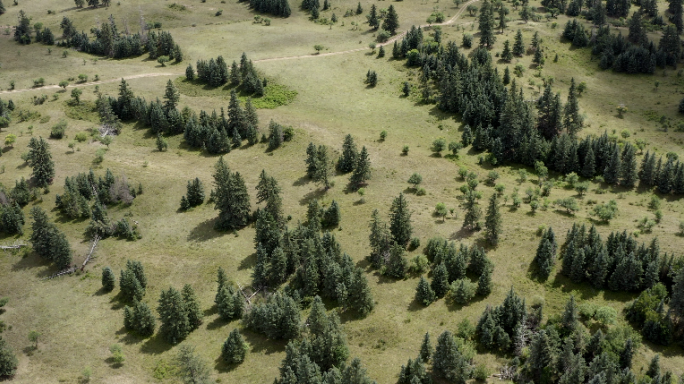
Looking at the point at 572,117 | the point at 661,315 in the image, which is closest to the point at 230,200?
the point at 661,315

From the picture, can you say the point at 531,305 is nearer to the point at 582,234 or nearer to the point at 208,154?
the point at 582,234

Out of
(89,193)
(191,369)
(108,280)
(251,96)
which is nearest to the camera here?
(191,369)

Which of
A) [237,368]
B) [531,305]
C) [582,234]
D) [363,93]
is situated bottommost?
[237,368]

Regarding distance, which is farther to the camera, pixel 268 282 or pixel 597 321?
pixel 268 282

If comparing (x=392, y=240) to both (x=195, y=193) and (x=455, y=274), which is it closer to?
(x=455, y=274)

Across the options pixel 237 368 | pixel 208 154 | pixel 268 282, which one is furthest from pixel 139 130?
pixel 237 368

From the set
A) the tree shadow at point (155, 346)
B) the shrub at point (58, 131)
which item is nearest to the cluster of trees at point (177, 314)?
the tree shadow at point (155, 346)

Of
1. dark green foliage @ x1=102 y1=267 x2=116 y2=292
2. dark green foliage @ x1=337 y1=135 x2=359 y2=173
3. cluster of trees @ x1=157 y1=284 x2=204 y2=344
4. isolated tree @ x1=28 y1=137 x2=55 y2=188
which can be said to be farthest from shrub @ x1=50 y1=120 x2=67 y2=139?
cluster of trees @ x1=157 y1=284 x2=204 y2=344

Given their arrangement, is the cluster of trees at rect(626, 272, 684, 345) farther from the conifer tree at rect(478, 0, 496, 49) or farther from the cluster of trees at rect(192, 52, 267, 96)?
the cluster of trees at rect(192, 52, 267, 96)
